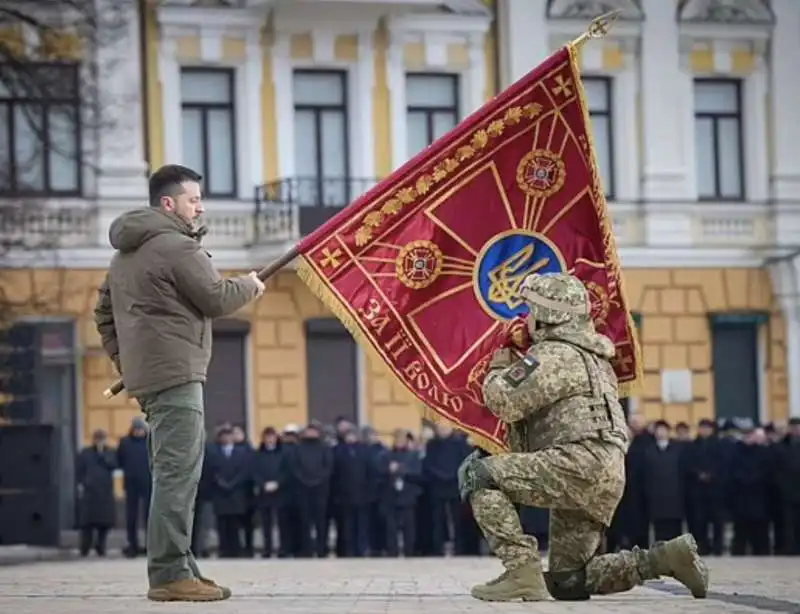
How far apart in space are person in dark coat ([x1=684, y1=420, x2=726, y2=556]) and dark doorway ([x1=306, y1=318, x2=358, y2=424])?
26.8ft

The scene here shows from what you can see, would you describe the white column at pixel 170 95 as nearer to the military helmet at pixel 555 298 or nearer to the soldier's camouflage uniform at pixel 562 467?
the military helmet at pixel 555 298

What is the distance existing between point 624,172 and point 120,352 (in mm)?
23116

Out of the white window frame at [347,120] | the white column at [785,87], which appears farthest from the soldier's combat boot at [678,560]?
the white column at [785,87]

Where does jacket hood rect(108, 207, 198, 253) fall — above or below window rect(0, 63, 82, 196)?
below

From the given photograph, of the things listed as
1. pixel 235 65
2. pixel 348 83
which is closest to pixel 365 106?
pixel 348 83

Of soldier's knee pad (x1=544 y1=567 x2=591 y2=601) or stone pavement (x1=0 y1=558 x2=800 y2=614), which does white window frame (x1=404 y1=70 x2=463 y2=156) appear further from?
soldier's knee pad (x1=544 y1=567 x2=591 y2=601)

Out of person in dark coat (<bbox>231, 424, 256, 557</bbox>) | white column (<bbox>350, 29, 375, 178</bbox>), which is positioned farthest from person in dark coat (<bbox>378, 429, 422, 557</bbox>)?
white column (<bbox>350, 29, 375, 178</bbox>)

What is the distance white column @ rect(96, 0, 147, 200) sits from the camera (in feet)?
102

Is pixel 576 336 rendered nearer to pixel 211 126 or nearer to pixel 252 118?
pixel 252 118

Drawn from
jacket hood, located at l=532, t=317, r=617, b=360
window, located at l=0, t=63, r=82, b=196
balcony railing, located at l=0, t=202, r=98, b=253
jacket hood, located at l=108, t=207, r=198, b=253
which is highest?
window, located at l=0, t=63, r=82, b=196

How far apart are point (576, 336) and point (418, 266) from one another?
1.54 meters

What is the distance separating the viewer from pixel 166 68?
104 feet

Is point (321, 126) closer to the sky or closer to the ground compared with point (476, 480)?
closer to the sky

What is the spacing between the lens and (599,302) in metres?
12.4
